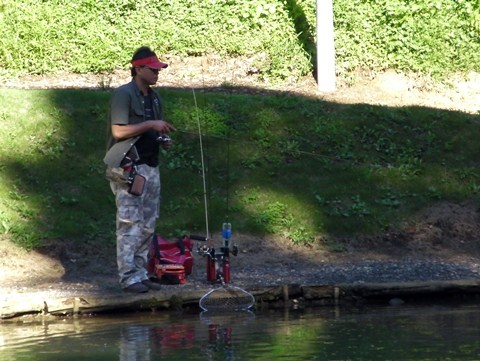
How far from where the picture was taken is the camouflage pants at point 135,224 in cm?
1048

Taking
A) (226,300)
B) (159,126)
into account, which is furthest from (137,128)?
(226,300)

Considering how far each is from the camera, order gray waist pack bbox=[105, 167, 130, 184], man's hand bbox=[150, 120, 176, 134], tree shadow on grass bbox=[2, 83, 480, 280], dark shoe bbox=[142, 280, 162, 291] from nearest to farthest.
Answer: man's hand bbox=[150, 120, 176, 134], gray waist pack bbox=[105, 167, 130, 184], dark shoe bbox=[142, 280, 162, 291], tree shadow on grass bbox=[2, 83, 480, 280]

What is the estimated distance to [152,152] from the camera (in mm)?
10688

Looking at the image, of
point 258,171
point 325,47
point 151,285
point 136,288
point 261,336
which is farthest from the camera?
point 325,47

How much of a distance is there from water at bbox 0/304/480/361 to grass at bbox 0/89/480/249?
2680mm

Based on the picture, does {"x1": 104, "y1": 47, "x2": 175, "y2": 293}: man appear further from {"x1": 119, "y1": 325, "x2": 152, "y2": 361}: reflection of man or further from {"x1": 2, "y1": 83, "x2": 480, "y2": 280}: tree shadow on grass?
{"x1": 2, "y1": 83, "x2": 480, "y2": 280}: tree shadow on grass

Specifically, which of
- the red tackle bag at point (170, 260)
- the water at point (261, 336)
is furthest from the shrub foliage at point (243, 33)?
the water at point (261, 336)

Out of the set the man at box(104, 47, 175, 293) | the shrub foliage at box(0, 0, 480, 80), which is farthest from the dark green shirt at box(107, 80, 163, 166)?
the shrub foliage at box(0, 0, 480, 80)

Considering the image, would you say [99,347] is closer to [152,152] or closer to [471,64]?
[152,152]

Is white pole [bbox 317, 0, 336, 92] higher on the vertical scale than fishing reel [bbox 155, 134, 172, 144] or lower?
higher

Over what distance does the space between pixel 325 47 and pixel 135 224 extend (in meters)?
7.02

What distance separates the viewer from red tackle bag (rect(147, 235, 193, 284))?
1102cm

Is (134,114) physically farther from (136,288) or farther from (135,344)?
(135,344)

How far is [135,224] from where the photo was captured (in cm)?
1051
